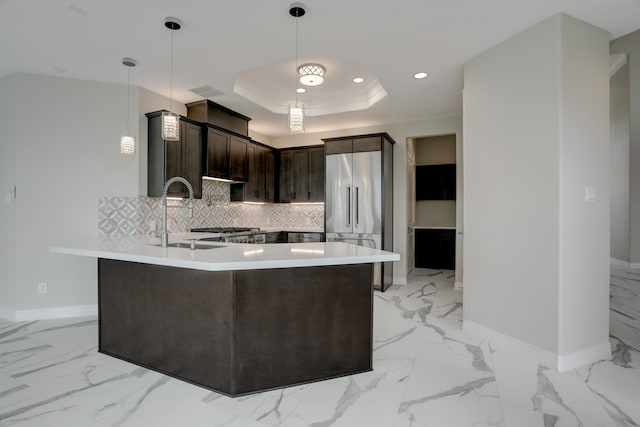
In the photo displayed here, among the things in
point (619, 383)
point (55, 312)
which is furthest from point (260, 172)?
point (619, 383)

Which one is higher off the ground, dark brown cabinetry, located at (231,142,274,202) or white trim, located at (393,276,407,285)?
dark brown cabinetry, located at (231,142,274,202)

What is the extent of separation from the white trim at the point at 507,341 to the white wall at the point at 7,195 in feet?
15.7

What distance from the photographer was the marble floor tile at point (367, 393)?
1842 millimetres

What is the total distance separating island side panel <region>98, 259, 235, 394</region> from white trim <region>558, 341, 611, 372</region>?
2370 millimetres

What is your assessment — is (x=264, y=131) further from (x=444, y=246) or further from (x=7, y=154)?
(x=444, y=246)

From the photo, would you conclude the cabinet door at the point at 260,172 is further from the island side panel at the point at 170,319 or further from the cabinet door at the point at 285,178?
the island side panel at the point at 170,319

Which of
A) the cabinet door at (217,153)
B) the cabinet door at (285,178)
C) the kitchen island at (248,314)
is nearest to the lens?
the kitchen island at (248,314)

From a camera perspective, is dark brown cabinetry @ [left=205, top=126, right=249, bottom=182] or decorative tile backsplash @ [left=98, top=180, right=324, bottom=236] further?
dark brown cabinetry @ [left=205, top=126, right=249, bottom=182]

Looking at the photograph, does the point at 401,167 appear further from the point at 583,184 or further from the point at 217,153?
the point at 583,184

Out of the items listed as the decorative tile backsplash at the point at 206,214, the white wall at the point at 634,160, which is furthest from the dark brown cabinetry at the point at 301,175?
the white wall at the point at 634,160

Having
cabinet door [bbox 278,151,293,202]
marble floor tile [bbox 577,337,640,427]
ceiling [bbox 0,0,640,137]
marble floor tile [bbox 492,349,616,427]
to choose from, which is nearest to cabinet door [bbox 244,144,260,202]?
cabinet door [bbox 278,151,293,202]

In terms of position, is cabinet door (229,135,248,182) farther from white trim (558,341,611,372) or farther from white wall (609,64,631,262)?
white wall (609,64,631,262)

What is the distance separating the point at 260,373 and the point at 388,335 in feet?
4.75

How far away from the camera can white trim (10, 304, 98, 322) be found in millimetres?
3586
